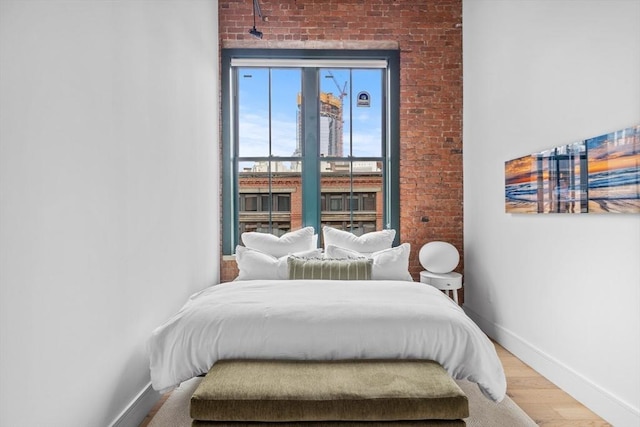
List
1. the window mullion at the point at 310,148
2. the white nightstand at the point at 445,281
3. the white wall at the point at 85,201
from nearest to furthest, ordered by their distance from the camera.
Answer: the white wall at the point at 85,201
the white nightstand at the point at 445,281
the window mullion at the point at 310,148

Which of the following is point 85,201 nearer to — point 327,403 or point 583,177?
point 327,403

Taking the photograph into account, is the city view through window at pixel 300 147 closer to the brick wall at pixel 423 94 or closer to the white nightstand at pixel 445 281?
the brick wall at pixel 423 94

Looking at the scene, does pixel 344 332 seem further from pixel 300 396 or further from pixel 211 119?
pixel 211 119

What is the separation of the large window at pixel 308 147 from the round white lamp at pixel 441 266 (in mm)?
737

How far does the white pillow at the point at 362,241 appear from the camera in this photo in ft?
13.4

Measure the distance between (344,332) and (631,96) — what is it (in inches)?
81.7

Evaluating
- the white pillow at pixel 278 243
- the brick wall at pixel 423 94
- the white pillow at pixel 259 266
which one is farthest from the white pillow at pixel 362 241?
the white pillow at pixel 259 266

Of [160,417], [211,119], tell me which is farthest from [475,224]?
[160,417]

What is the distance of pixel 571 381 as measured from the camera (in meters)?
2.68

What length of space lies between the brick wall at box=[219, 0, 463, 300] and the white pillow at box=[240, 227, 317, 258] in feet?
2.43

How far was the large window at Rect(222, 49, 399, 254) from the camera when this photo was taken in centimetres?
474

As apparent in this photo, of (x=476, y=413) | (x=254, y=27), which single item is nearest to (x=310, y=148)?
(x=254, y=27)

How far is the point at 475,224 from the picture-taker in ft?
14.1

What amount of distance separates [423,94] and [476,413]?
11.3ft
